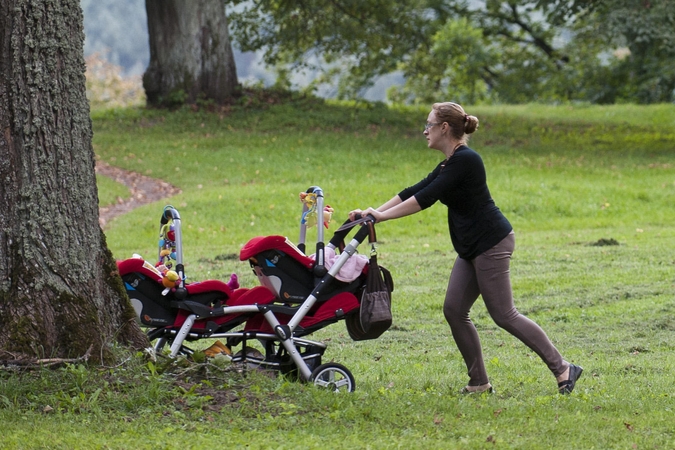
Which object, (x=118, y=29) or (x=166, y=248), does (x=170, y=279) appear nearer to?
(x=166, y=248)

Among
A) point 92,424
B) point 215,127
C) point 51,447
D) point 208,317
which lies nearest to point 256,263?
point 208,317

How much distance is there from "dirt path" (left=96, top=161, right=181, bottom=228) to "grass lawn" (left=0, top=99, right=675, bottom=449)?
0.37m

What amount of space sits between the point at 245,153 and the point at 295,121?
3611mm

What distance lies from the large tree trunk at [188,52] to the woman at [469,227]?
20.1m

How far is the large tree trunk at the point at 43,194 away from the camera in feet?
18.0

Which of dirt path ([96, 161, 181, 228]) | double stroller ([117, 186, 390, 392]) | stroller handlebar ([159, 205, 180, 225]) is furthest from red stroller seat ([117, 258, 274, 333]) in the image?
dirt path ([96, 161, 181, 228])

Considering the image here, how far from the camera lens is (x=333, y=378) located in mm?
6184

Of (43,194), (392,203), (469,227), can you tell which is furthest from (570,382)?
(43,194)

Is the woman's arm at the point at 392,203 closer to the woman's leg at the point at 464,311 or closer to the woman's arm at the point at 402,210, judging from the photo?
the woman's arm at the point at 402,210

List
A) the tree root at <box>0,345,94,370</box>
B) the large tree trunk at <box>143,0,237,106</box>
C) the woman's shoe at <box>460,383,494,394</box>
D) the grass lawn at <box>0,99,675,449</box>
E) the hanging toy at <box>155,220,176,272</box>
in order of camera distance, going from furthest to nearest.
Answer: the large tree trunk at <box>143,0,237,106</box>
the hanging toy at <box>155,220,176,272</box>
the woman's shoe at <box>460,383,494,394</box>
the tree root at <box>0,345,94,370</box>
the grass lawn at <box>0,99,675,449</box>

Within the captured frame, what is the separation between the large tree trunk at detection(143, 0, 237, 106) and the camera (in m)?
25.2

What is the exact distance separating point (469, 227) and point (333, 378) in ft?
4.33

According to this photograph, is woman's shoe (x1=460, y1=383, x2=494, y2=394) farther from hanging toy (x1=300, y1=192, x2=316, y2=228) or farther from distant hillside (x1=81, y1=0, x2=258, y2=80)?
distant hillside (x1=81, y1=0, x2=258, y2=80)

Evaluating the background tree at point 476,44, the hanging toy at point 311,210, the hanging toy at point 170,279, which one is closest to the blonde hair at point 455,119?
the hanging toy at point 311,210
